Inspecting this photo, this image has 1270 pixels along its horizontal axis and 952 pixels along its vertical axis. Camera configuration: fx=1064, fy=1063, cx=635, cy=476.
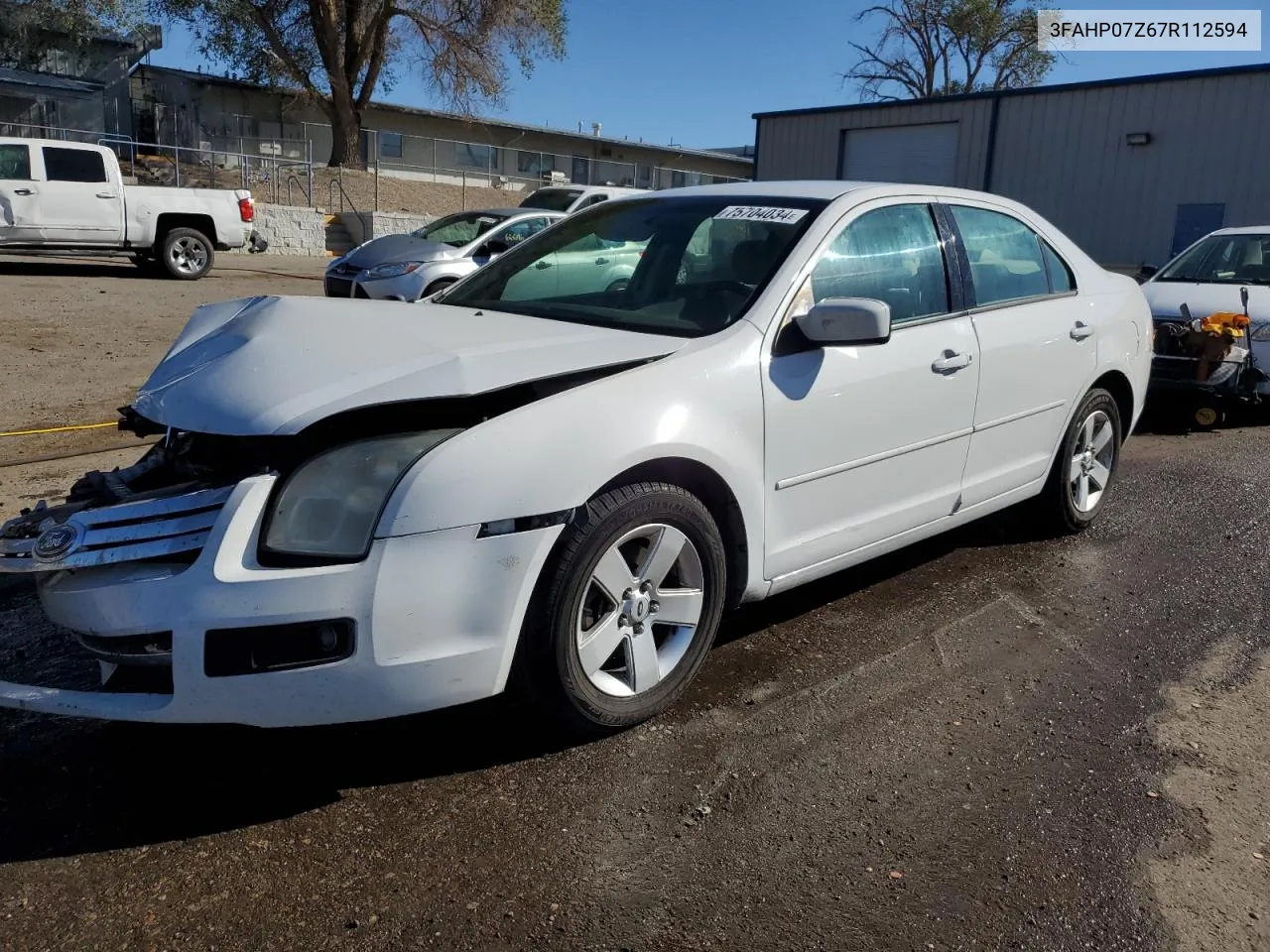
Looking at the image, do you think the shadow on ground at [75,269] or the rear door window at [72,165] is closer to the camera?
the rear door window at [72,165]

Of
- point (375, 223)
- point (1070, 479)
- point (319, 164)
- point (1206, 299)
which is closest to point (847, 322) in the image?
point (1070, 479)

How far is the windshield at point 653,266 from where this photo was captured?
140 inches

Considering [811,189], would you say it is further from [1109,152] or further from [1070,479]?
[1109,152]

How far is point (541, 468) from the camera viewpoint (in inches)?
106

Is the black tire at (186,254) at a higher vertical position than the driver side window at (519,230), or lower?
lower

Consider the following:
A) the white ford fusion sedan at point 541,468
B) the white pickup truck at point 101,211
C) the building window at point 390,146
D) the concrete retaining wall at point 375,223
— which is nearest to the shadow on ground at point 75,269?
the white pickup truck at point 101,211

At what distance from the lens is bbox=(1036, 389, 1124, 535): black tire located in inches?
192

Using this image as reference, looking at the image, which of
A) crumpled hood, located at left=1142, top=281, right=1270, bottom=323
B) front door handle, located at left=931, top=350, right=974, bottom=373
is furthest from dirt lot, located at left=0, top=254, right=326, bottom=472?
crumpled hood, located at left=1142, top=281, right=1270, bottom=323

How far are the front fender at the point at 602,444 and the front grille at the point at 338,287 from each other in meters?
10.5

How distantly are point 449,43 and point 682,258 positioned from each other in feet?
116

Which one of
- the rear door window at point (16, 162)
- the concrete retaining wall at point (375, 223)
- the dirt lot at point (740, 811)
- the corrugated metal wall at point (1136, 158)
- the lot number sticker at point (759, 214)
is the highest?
the corrugated metal wall at point (1136, 158)

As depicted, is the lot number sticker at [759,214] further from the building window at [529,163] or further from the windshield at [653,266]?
the building window at [529,163]

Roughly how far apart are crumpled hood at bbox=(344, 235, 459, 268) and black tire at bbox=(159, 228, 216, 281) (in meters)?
5.05

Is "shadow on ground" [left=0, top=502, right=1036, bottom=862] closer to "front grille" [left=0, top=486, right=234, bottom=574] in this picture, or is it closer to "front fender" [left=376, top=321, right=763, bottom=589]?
"front grille" [left=0, top=486, right=234, bottom=574]
